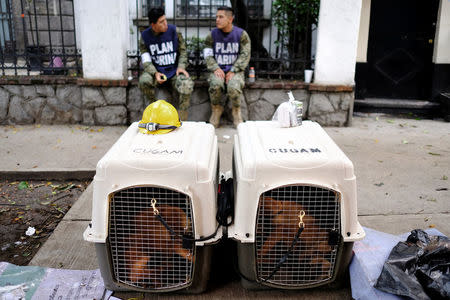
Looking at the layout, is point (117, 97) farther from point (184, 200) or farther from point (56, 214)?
point (184, 200)

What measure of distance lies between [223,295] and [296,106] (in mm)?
1336

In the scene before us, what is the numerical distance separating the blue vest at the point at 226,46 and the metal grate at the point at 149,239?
4.38m

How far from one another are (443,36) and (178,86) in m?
4.76

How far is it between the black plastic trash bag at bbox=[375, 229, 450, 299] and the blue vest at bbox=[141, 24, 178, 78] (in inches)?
180

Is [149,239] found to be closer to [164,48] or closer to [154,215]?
[154,215]

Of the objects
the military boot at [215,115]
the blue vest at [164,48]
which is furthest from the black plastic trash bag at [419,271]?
the blue vest at [164,48]

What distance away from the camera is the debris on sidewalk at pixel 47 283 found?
2695mm

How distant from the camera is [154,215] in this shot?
2494mm

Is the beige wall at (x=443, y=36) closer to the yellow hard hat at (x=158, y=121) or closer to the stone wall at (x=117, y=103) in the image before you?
the stone wall at (x=117, y=103)

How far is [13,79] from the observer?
6.84 meters

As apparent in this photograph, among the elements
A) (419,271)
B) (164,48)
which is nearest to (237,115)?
(164,48)

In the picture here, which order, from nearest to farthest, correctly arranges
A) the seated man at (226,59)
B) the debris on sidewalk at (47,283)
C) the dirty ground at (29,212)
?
the debris on sidewalk at (47,283), the dirty ground at (29,212), the seated man at (226,59)

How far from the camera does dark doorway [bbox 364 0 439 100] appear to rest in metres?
7.87

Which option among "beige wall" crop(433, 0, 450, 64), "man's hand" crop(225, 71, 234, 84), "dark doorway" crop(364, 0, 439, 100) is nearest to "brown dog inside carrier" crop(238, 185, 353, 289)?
"man's hand" crop(225, 71, 234, 84)
